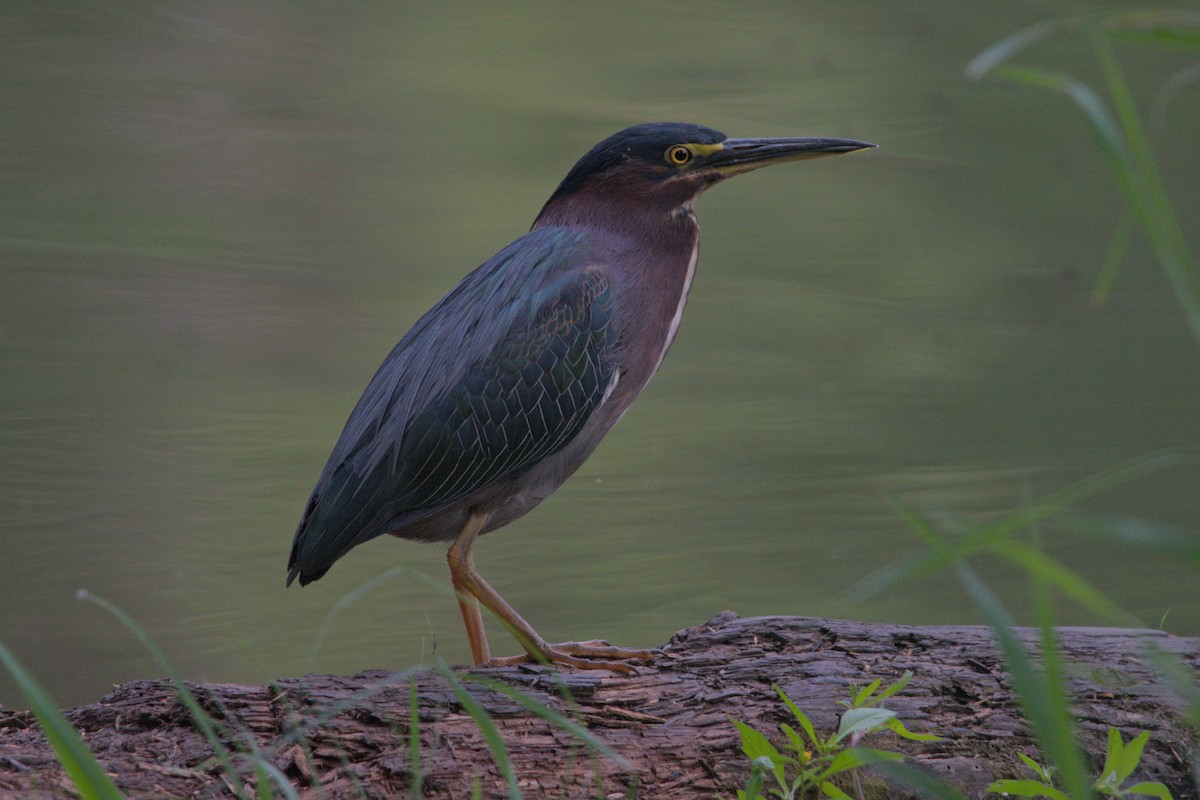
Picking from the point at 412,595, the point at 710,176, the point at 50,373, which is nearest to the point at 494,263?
the point at 710,176

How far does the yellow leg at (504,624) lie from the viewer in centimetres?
254

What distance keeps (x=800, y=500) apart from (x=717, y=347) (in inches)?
35.8

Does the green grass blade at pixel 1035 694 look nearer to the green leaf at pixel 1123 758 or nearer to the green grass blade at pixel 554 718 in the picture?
the green grass blade at pixel 554 718

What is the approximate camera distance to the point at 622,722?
2123mm

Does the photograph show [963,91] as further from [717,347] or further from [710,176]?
[710,176]

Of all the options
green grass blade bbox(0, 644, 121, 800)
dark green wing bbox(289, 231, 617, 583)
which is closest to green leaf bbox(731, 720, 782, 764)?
green grass blade bbox(0, 644, 121, 800)

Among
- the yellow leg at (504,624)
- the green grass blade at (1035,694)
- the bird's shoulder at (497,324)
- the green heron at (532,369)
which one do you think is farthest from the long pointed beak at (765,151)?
the green grass blade at (1035,694)

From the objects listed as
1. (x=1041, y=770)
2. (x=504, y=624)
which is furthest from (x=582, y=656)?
(x=1041, y=770)

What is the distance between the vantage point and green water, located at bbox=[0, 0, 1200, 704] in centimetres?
470

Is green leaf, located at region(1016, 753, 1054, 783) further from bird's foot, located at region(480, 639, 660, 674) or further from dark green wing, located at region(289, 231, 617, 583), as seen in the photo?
dark green wing, located at region(289, 231, 617, 583)

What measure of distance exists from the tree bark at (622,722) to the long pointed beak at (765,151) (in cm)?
105

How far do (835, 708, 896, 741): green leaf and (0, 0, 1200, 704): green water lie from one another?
2668 millimetres

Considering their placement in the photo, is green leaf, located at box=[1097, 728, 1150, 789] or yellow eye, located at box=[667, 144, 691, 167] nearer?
green leaf, located at box=[1097, 728, 1150, 789]

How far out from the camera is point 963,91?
6.55 m
